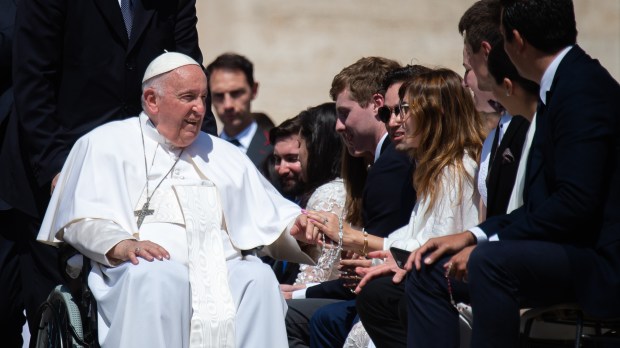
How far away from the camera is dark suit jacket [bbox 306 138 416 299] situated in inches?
252

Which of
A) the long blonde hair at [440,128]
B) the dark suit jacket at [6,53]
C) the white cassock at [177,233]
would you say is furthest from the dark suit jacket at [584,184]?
the dark suit jacket at [6,53]

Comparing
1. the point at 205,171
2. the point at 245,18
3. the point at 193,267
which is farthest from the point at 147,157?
the point at 245,18

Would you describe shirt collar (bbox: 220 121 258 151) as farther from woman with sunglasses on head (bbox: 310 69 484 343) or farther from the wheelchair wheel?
the wheelchair wheel

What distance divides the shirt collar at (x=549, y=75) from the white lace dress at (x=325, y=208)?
6.96 ft

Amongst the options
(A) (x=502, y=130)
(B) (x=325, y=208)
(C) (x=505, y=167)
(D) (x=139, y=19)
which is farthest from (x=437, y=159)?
(D) (x=139, y=19)

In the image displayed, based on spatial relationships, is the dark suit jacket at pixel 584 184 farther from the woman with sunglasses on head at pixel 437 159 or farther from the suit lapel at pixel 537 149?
the woman with sunglasses on head at pixel 437 159

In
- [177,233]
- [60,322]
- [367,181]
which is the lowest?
[60,322]

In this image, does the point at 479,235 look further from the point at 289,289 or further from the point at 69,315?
the point at 289,289

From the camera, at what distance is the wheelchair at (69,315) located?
5.74 metres

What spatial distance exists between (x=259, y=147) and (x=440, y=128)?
13.4 feet

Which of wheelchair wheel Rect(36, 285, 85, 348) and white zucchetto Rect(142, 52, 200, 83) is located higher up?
white zucchetto Rect(142, 52, 200, 83)

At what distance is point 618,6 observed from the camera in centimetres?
1117

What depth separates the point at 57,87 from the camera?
6.57 m

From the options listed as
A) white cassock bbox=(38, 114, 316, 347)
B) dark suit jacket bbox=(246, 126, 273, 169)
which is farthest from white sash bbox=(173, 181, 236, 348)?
dark suit jacket bbox=(246, 126, 273, 169)
